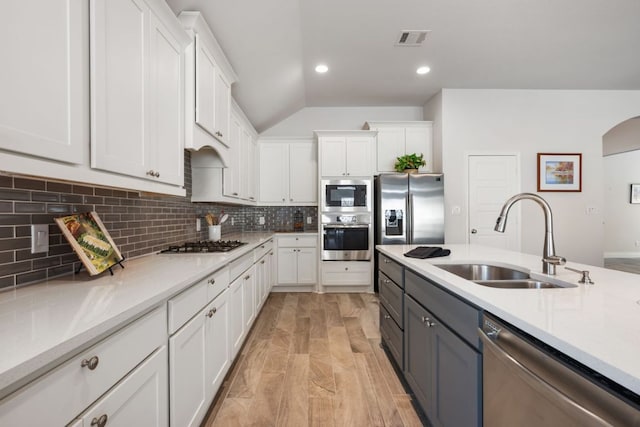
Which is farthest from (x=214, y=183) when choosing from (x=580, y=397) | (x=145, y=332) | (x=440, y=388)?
(x=580, y=397)

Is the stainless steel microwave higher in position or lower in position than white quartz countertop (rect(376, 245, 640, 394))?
higher

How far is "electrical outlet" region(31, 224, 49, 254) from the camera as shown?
1.17m

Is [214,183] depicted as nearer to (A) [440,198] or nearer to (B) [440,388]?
(B) [440,388]

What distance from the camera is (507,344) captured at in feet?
2.92

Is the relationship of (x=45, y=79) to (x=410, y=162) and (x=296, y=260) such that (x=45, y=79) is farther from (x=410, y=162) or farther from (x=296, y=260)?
(x=410, y=162)

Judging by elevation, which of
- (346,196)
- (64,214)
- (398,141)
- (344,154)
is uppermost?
(398,141)

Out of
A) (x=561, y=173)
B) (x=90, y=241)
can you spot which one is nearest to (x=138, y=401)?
(x=90, y=241)

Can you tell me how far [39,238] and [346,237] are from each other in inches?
133

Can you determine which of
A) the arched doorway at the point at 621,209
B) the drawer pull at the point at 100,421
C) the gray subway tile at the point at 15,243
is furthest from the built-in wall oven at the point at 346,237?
the arched doorway at the point at 621,209

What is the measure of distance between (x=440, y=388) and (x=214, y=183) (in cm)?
235

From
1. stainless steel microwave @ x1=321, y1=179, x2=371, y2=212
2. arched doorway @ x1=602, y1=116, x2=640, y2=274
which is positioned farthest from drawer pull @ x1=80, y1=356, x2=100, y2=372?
arched doorway @ x1=602, y1=116, x2=640, y2=274

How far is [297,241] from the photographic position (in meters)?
4.31

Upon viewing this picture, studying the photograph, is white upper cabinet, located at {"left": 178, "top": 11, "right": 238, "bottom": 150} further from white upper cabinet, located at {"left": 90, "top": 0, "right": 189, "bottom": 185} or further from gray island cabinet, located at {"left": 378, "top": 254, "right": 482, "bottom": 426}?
gray island cabinet, located at {"left": 378, "top": 254, "right": 482, "bottom": 426}

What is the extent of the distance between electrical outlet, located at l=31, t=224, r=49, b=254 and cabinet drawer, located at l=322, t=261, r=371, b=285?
3.30 meters
